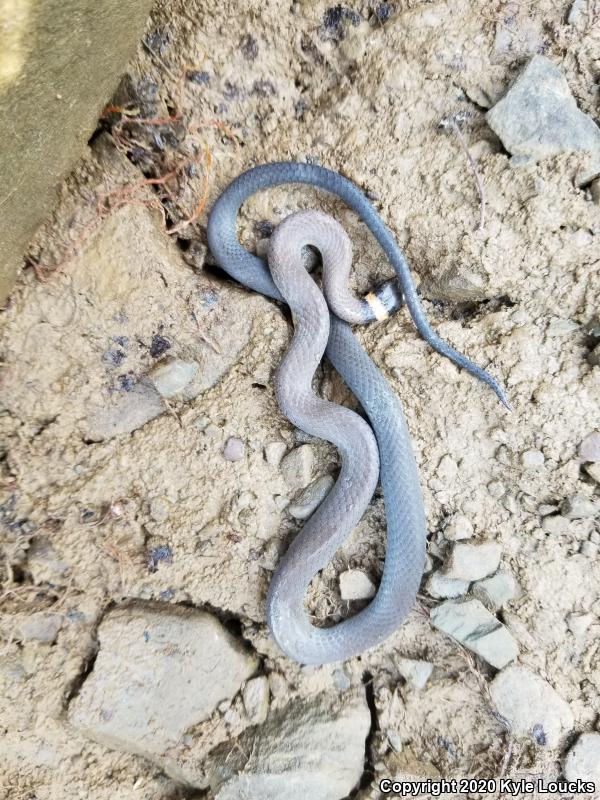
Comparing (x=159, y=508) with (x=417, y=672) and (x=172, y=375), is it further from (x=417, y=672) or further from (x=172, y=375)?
(x=417, y=672)

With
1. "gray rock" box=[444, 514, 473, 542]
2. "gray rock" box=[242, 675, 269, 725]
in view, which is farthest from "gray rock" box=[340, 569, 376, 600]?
"gray rock" box=[242, 675, 269, 725]

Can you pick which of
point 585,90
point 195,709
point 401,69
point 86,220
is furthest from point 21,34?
point 195,709

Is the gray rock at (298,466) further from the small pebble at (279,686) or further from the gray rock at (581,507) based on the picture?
the gray rock at (581,507)

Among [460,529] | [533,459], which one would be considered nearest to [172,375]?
[460,529]

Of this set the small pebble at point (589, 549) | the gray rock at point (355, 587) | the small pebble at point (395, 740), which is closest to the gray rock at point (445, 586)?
the gray rock at point (355, 587)

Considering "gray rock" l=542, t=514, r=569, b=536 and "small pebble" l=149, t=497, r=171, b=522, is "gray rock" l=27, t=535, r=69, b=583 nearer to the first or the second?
"small pebble" l=149, t=497, r=171, b=522

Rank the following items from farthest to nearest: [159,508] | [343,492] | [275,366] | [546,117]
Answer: [275,366] < [159,508] < [343,492] < [546,117]
